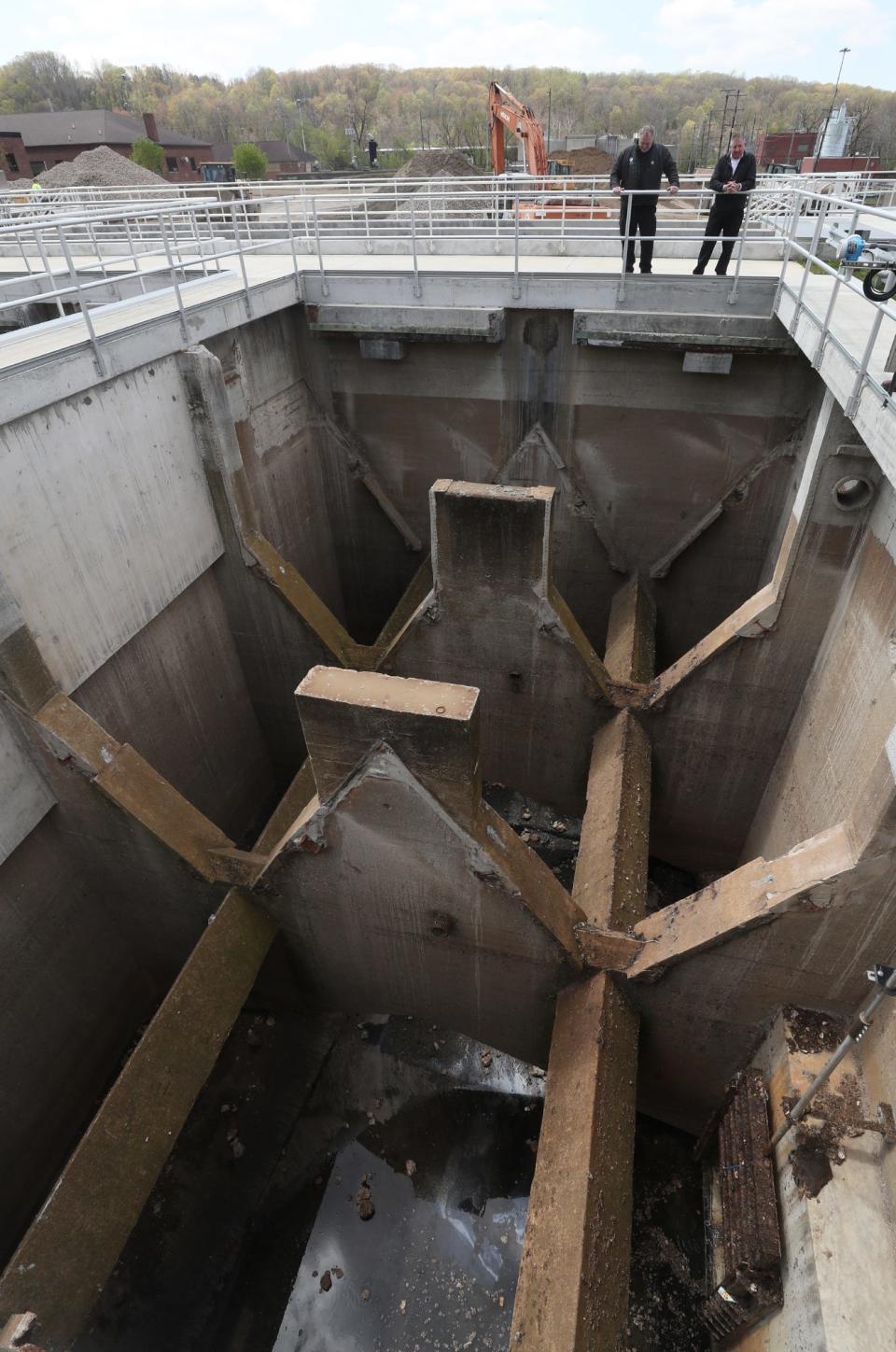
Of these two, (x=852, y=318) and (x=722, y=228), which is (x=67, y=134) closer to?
(x=722, y=228)

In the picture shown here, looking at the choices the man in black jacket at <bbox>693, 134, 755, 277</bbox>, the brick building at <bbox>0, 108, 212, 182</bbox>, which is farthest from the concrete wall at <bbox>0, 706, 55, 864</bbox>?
the brick building at <bbox>0, 108, 212, 182</bbox>

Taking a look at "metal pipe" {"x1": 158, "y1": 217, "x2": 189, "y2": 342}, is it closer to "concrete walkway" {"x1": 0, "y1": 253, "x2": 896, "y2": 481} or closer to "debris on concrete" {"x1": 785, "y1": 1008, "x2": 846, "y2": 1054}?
"concrete walkway" {"x1": 0, "y1": 253, "x2": 896, "y2": 481}

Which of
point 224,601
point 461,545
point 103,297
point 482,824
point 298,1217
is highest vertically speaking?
point 103,297

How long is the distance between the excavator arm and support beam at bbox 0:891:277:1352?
60.4 ft

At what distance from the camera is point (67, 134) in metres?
45.1

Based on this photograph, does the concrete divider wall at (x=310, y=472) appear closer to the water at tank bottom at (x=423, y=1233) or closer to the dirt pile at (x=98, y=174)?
the water at tank bottom at (x=423, y=1233)

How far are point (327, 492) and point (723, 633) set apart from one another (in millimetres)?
6257

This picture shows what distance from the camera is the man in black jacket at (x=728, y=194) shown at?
7.91 metres

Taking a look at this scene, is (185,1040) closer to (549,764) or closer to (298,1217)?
(298,1217)

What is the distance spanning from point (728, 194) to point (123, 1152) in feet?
34.3

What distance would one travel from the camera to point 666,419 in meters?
9.06

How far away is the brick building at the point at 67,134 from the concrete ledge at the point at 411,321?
46.9 meters

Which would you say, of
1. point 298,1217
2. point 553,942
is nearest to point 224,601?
point 553,942

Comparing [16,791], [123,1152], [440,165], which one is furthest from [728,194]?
[440,165]
